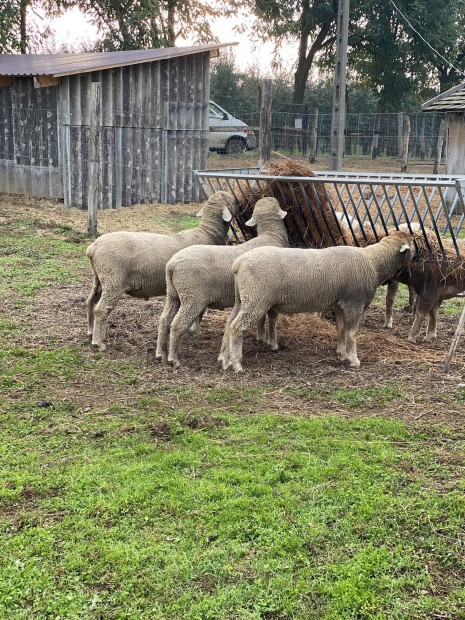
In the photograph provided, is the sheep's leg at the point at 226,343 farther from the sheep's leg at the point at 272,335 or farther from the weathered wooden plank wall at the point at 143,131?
the weathered wooden plank wall at the point at 143,131

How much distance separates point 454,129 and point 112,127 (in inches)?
350

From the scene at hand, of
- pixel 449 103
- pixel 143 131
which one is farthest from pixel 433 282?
pixel 143 131

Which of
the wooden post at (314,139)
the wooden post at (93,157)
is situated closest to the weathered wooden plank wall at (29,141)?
the wooden post at (93,157)

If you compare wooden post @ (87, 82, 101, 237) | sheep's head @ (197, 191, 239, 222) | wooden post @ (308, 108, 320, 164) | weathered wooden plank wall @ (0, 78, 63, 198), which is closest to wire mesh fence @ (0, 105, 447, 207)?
weathered wooden plank wall @ (0, 78, 63, 198)

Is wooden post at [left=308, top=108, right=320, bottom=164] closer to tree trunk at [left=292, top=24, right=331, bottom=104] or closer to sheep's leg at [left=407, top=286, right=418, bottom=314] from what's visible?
tree trunk at [left=292, top=24, right=331, bottom=104]

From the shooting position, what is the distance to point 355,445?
516 centimetres

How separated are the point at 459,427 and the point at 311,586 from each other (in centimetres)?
242

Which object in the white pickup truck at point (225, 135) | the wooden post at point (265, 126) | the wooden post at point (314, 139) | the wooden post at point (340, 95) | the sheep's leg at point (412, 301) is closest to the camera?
the sheep's leg at point (412, 301)

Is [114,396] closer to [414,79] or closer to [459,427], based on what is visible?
[459,427]

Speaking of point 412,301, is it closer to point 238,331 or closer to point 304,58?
point 238,331

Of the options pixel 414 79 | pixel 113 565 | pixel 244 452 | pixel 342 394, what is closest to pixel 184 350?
pixel 342 394

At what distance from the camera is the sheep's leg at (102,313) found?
7.54 m

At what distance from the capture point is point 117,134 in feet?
57.1

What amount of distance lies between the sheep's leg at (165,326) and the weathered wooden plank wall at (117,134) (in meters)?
10.3
